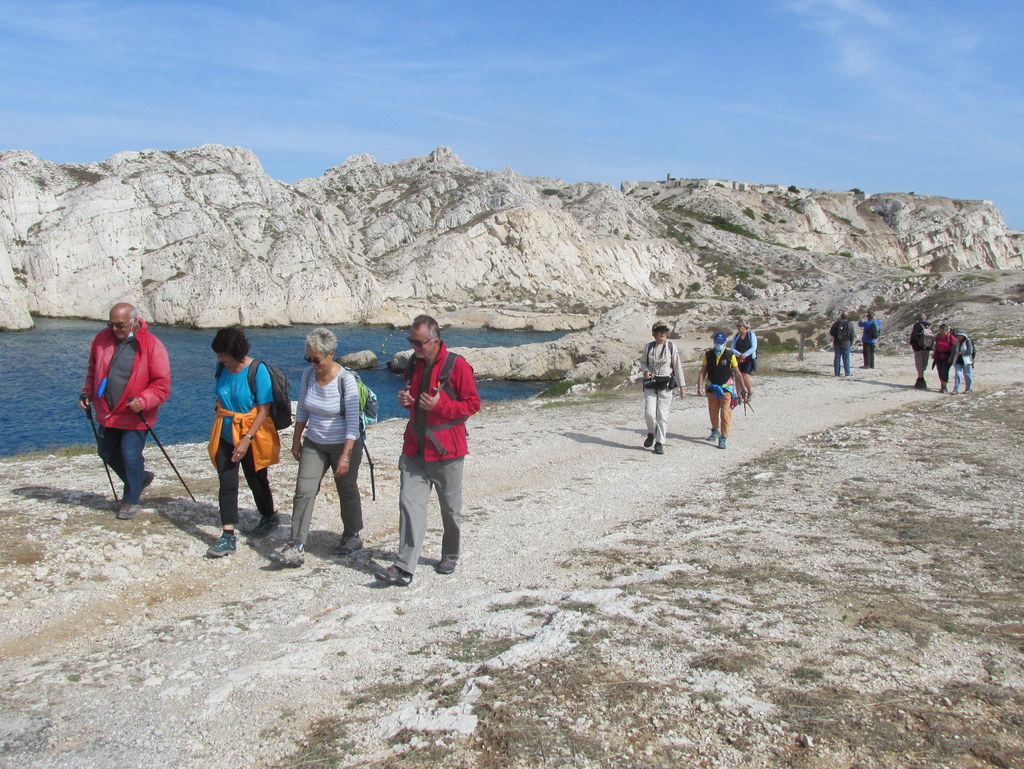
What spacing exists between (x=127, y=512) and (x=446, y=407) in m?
3.81

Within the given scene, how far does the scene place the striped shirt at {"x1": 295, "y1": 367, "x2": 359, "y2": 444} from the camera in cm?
626

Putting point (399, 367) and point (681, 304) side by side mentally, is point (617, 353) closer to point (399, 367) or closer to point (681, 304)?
point (399, 367)

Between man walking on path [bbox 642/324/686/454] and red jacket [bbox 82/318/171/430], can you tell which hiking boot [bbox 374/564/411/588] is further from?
man walking on path [bbox 642/324/686/454]

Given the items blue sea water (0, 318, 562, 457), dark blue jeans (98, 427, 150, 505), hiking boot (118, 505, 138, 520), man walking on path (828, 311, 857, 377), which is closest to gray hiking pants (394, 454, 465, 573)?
dark blue jeans (98, 427, 150, 505)

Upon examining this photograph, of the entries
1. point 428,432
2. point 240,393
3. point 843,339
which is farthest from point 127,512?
point 843,339

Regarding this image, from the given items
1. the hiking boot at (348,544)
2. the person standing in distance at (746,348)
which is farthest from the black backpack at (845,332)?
the hiking boot at (348,544)

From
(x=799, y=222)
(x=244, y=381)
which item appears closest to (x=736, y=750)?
(x=244, y=381)

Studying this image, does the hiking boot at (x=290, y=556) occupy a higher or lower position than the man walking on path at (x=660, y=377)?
lower

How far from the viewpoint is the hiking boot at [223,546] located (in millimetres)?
6520

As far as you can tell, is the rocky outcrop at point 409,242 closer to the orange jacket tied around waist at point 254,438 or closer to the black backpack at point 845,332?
the black backpack at point 845,332

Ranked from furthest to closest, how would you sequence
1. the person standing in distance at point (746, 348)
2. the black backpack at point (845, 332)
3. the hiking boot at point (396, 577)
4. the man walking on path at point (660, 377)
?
the black backpack at point (845, 332)
the person standing in distance at point (746, 348)
the man walking on path at point (660, 377)
the hiking boot at point (396, 577)

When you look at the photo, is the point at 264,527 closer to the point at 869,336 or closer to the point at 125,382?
the point at 125,382

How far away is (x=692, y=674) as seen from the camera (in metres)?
4.21

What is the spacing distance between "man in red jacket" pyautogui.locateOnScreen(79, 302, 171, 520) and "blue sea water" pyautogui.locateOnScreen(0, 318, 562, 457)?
13.5 meters
